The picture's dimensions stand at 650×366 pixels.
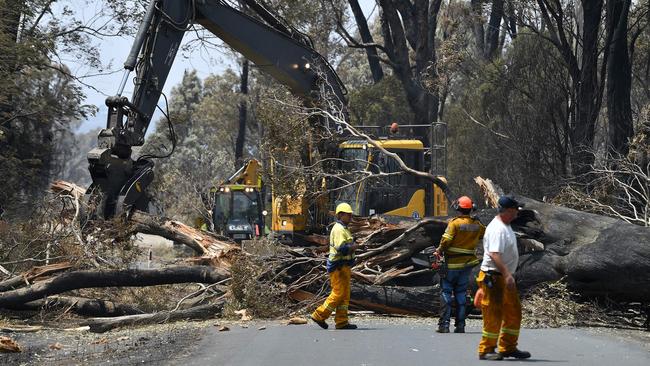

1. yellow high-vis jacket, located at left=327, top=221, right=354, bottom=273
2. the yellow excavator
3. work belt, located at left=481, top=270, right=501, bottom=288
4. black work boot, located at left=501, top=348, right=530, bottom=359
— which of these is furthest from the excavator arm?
black work boot, located at left=501, top=348, right=530, bottom=359

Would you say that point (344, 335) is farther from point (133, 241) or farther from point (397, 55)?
point (397, 55)

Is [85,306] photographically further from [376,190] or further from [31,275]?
[376,190]

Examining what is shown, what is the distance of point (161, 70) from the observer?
52.5ft

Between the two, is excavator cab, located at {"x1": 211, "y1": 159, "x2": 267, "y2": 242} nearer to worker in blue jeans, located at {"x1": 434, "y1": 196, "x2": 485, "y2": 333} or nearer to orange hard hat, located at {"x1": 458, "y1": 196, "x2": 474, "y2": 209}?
worker in blue jeans, located at {"x1": 434, "y1": 196, "x2": 485, "y2": 333}

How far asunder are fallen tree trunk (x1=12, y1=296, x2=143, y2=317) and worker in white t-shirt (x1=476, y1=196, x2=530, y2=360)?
735 centimetres

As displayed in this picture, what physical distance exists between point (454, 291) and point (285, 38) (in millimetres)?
8260

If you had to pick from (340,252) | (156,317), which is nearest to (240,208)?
(156,317)

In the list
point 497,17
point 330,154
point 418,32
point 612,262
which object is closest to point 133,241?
point 330,154

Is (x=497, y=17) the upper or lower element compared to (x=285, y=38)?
upper

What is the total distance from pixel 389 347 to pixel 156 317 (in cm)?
467

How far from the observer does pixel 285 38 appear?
728 inches

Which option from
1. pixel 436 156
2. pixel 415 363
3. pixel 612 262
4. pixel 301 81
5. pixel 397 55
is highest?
pixel 397 55

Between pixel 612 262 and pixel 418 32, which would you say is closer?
pixel 612 262

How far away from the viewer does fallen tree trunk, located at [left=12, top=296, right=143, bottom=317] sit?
48.4 ft
